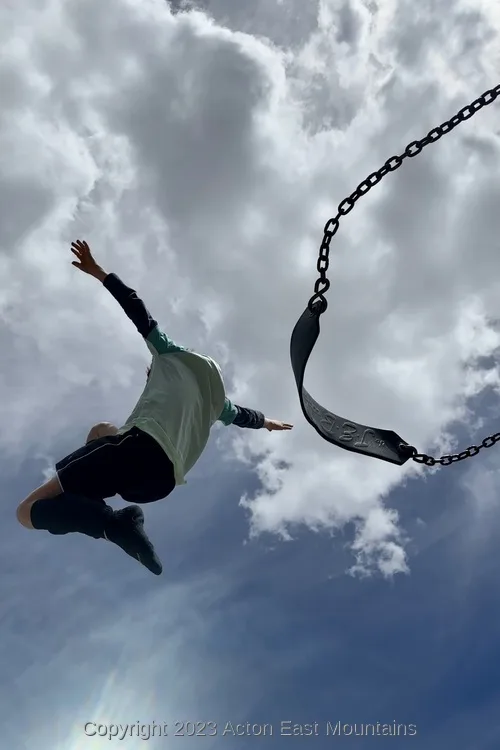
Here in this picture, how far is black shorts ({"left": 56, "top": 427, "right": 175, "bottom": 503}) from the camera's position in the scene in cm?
422

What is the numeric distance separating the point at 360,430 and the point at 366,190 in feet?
5.58

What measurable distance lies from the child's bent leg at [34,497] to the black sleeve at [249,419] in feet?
5.72

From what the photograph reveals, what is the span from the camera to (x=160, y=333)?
15.8 ft

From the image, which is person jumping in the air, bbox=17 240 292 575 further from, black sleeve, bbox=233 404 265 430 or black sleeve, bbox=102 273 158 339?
black sleeve, bbox=233 404 265 430

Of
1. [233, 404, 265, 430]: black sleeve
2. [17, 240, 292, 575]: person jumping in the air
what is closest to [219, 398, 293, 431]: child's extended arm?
[233, 404, 265, 430]: black sleeve

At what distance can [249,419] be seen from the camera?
18.6 ft

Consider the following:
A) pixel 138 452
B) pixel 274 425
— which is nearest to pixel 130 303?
pixel 138 452

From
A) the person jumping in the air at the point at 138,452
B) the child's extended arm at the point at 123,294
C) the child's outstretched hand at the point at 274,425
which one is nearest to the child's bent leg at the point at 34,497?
the person jumping in the air at the point at 138,452

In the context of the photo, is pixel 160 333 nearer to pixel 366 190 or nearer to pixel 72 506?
pixel 72 506

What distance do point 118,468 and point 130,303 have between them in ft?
3.75

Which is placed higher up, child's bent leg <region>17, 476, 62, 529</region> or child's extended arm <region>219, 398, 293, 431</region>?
child's extended arm <region>219, 398, 293, 431</region>

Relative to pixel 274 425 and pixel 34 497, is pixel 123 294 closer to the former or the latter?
pixel 34 497

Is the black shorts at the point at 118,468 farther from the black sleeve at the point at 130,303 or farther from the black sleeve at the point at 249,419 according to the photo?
the black sleeve at the point at 249,419

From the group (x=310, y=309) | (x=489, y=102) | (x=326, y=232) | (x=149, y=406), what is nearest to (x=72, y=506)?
(x=149, y=406)
